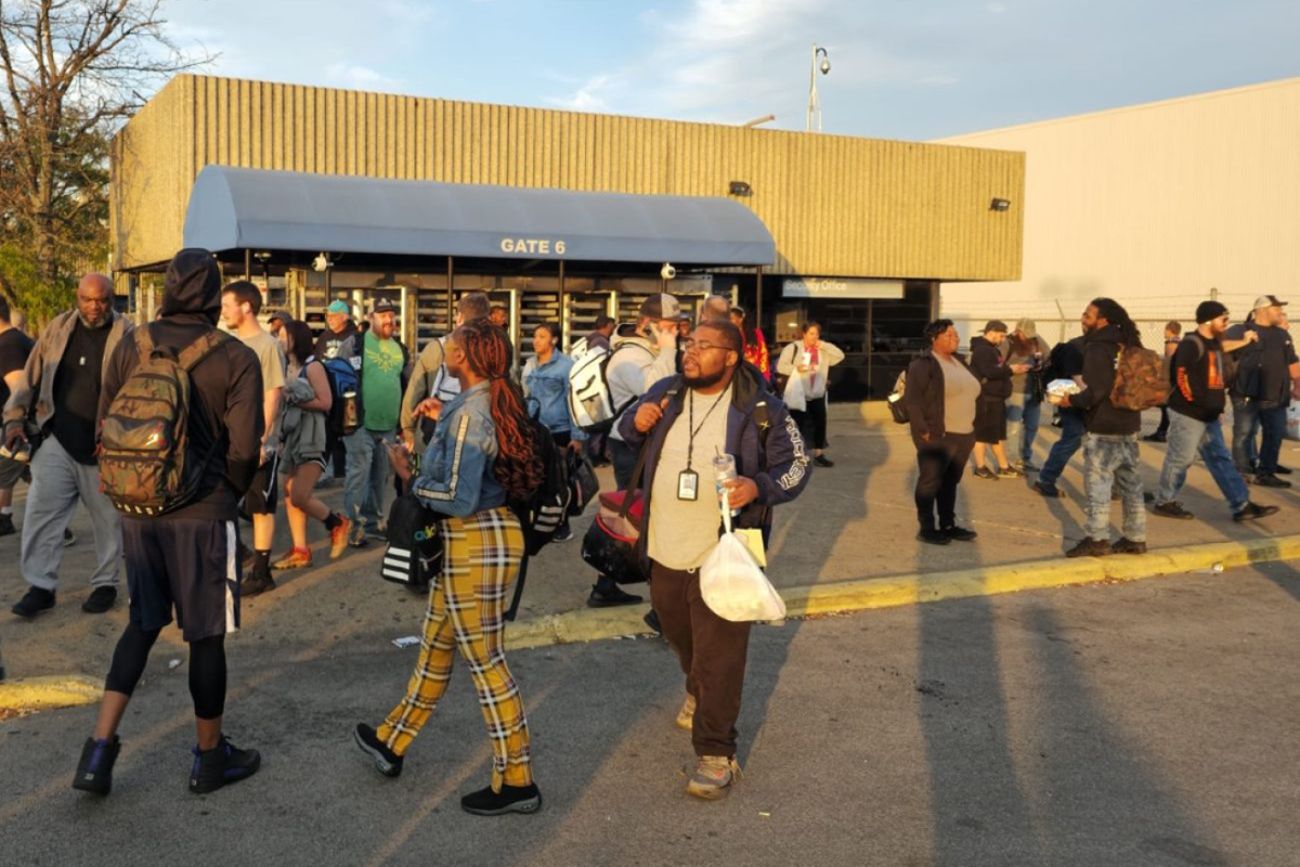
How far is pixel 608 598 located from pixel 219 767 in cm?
307

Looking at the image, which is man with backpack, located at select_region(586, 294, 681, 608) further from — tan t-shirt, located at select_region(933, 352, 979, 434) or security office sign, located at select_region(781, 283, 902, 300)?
security office sign, located at select_region(781, 283, 902, 300)

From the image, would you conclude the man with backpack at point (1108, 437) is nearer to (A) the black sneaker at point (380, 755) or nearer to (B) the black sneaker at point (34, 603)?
(A) the black sneaker at point (380, 755)

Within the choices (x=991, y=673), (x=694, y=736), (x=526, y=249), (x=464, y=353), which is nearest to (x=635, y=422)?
(x=464, y=353)

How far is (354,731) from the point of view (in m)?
5.21

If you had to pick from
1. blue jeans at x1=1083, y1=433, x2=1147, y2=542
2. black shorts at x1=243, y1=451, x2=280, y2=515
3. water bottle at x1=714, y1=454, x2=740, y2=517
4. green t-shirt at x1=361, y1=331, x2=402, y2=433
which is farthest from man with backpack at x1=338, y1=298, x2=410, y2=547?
blue jeans at x1=1083, y1=433, x2=1147, y2=542

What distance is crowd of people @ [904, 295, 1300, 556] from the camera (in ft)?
29.3

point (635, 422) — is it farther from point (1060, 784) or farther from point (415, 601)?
point (415, 601)

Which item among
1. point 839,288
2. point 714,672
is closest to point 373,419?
point 714,672

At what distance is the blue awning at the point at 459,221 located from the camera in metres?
14.3

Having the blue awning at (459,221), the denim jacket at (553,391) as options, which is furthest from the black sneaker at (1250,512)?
the blue awning at (459,221)

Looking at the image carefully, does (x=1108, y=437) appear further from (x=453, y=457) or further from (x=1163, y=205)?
(x=1163, y=205)

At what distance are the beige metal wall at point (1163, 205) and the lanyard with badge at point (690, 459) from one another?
1472 inches

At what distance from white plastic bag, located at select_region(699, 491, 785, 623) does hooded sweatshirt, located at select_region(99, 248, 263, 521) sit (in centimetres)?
174

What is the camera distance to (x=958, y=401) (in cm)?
955
